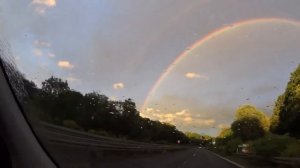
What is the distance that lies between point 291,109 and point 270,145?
42.8 meters

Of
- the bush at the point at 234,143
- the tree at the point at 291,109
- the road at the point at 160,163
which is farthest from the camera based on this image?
the tree at the point at 291,109

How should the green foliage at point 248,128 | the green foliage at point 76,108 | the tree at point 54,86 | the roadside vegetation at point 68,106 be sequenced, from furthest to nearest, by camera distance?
1. the green foliage at point 248,128
2. the tree at point 54,86
3. the green foliage at point 76,108
4. the roadside vegetation at point 68,106

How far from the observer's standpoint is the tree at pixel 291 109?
2763 inches

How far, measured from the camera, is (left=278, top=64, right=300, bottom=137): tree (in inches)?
2763

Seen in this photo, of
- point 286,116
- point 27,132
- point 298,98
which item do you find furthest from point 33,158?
point 286,116

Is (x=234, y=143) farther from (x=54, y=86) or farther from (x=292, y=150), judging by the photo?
(x=54, y=86)

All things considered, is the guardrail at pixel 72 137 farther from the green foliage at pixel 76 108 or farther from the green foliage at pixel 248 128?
the green foliage at pixel 248 128

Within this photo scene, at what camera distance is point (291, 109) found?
75625 mm

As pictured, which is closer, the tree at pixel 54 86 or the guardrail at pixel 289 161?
the tree at pixel 54 86

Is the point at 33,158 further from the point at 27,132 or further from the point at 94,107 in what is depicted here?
the point at 94,107

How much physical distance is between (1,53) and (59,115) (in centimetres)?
319

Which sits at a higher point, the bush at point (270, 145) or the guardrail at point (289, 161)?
the bush at point (270, 145)

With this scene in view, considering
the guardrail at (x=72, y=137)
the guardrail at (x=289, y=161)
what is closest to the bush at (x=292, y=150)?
the guardrail at (x=289, y=161)

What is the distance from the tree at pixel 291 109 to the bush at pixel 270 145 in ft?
109
